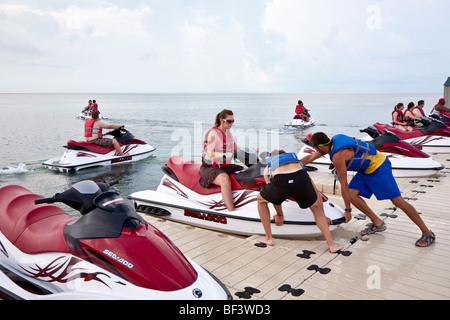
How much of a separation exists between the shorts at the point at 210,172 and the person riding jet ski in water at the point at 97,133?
699 centimetres

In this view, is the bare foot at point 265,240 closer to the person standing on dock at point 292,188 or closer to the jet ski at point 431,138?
the person standing on dock at point 292,188

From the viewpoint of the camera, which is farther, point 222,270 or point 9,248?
point 222,270

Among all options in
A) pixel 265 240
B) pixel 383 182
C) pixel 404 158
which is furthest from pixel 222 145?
pixel 404 158

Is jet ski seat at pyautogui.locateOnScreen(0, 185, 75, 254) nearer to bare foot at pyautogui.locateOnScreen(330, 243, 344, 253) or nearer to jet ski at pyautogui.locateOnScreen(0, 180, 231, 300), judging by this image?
jet ski at pyautogui.locateOnScreen(0, 180, 231, 300)

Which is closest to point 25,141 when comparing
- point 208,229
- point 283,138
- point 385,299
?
point 283,138

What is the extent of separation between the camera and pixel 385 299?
297cm

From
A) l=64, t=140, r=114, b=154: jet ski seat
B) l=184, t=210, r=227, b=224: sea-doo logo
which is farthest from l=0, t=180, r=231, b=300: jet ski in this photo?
l=64, t=140, r=114, b=154: jet ski seat

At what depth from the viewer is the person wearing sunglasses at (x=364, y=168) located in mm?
4047

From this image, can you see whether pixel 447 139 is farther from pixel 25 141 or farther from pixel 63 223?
pixel 25 141

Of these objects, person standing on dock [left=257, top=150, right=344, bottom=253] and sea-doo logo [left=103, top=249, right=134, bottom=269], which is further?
person standing on dock [left=257, top=150, right=344, bottom=253]

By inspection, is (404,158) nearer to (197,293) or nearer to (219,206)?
(219,206)

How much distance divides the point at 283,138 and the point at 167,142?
270 inches

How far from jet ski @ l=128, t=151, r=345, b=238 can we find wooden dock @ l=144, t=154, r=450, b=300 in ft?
0.82

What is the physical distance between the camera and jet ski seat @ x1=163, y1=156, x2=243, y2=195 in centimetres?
516
